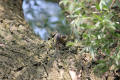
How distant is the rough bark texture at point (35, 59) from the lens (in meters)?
1.45

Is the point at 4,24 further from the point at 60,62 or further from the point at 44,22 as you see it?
the point at 44,22

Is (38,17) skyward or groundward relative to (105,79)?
skyward

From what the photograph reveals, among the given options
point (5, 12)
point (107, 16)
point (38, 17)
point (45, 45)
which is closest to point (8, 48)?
point (45, 45)

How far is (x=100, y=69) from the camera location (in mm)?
1558

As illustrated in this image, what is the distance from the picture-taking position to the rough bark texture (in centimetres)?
145

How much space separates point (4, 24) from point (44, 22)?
145 centimetres

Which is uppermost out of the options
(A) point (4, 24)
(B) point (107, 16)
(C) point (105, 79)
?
(A) point (4, 24)

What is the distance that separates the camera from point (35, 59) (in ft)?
5.08

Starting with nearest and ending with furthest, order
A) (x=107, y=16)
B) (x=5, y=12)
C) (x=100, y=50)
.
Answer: (x=107, y=16)
(x=100, y=50)
(x=5, y=12)

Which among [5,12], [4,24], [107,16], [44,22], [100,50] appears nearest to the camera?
[107,16]

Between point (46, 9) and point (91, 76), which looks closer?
point (91, 76)

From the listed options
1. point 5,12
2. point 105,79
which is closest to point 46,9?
point 5,12

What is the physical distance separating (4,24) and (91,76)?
0.74 m

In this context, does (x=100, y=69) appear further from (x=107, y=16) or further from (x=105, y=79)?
(x=107, y=16)
